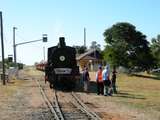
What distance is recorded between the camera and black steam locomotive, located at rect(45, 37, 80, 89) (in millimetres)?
34750

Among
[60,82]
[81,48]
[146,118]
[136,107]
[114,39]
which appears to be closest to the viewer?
[146,118]

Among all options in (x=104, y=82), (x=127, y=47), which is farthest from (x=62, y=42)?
(x=127, y=47)

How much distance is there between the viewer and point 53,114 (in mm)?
18172

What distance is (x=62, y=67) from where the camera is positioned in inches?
1393

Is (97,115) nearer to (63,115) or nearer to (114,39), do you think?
(63,115)

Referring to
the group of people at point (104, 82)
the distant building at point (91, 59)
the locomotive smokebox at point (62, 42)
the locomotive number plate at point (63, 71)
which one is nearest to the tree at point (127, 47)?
the distant building at point (91, 59)

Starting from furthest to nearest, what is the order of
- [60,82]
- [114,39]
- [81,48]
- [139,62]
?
[81,48], [114,39], [139,62], [60,82]

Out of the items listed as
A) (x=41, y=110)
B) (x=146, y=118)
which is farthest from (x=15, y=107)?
(x=146, y=118)

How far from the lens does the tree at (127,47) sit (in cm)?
7988

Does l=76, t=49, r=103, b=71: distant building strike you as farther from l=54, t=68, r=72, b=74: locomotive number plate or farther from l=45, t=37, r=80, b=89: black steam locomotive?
l=54, t=68, r=72, b=74: locomotive number plate

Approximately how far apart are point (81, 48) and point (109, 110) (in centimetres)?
13472

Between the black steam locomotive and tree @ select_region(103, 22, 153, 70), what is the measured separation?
141 feet

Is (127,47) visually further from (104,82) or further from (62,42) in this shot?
(104,82)

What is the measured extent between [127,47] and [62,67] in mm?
47758
